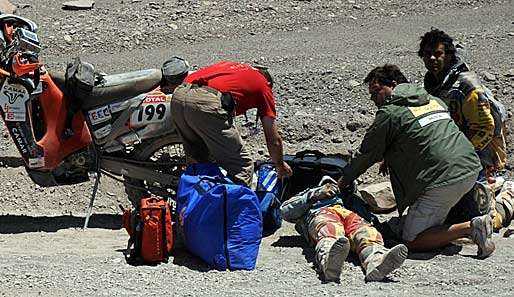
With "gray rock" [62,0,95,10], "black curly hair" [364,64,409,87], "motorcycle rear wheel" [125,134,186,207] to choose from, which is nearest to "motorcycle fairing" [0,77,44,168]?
"motorcycle rear wheel" [125,134,186,207]

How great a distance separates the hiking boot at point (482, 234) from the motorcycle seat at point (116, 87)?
2.58m

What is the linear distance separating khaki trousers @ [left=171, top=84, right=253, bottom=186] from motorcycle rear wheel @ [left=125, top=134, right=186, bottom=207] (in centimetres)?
55

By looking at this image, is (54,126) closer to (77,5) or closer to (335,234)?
(335,234)

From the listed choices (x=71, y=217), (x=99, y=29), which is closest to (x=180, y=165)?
(x=71, y=217)

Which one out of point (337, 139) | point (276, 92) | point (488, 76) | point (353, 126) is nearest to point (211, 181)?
point (337, 139)

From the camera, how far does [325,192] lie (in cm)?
670

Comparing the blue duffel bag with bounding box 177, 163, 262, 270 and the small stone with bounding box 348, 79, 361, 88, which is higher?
the blue duffel bag with bounding box 177, 163, 262, 270

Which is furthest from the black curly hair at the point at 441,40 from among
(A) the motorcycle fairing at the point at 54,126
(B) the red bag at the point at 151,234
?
(A) the motorcycle fairing at the point at 54,126

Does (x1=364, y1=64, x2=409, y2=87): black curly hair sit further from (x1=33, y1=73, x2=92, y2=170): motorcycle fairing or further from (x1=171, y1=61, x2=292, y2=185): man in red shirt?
(x1=33, y1=73, x2=92, y2=170): motorcycle fairing

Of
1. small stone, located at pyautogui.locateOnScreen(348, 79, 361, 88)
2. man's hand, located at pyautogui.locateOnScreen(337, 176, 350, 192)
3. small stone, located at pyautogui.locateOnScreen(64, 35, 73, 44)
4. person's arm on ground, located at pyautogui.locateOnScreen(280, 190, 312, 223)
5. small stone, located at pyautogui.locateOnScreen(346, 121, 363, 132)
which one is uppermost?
man's hand, located at pyautogui.locateOnScreen(337, 176, 350, 192)

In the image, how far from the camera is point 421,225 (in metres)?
6.63

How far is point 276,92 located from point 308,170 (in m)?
2.10

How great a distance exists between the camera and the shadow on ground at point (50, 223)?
7527mm

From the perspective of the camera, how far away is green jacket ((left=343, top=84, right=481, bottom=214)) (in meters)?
6.46
